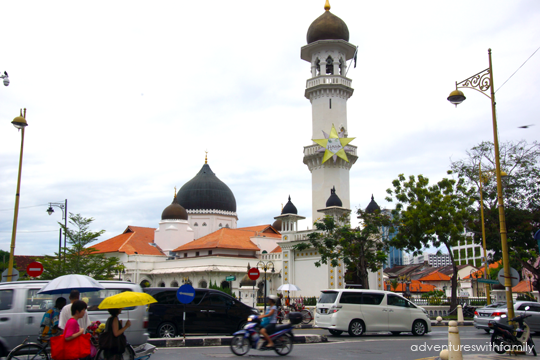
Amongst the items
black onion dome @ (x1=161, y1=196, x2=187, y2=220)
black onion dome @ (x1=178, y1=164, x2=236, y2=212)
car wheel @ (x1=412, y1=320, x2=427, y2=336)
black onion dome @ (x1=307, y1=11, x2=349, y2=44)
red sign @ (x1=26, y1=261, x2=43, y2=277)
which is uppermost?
black onion dome @ (x1=307, y1=11, x2=349, y2=44)

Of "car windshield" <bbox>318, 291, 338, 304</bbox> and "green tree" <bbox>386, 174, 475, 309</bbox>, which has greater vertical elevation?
"green tree" <bbox>386, 174, 475, 309</bbox>

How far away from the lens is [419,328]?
18.1 m

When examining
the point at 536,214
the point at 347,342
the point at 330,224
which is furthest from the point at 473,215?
the point at 347,342

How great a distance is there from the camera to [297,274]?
3766cm

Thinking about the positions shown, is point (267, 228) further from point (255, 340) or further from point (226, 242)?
point (255, 340)

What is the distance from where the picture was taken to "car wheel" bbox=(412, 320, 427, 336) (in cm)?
1802

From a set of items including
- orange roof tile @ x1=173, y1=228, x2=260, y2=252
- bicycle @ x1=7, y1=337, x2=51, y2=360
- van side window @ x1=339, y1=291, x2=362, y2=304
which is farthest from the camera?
orange roof tile @ x1=173, y1=228, x2=260, y2=252

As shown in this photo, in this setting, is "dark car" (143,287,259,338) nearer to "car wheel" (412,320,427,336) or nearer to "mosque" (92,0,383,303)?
"car wheel" (412,320,427,336)

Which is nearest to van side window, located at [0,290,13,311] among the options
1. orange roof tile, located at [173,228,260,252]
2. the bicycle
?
the bicycle

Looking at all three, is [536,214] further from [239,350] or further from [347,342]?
[239,350]

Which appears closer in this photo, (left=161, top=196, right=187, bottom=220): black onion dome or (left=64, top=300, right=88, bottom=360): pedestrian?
(left=64, top=300, right=88, bottom=360): pedestrian

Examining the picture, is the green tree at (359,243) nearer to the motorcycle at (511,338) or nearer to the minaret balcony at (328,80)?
the minaret balcony at (328,80)

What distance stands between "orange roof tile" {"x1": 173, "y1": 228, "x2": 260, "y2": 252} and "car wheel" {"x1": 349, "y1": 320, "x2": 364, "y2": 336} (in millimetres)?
34397

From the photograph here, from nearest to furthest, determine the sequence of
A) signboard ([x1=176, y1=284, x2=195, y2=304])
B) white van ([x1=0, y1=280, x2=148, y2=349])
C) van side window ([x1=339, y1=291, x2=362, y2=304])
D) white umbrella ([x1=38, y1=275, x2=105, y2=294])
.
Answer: white umbrella ([x1=38, y1=275, x2=105, y2=294]), white van ([x1=0, y1=280, x2=148, y2=349]), signboard ([x1=176, y1=284, x2=195, y2=304]), van side window ([x1=339, y1=291, x2=362, y2=304])
